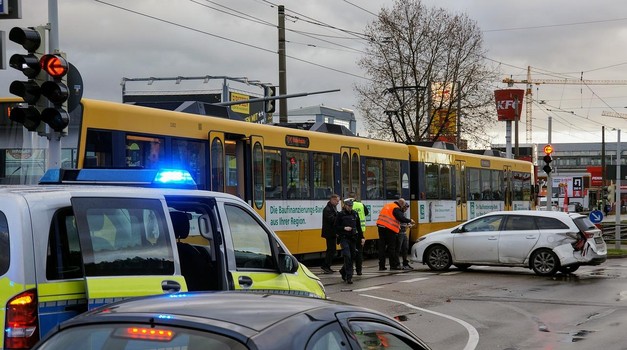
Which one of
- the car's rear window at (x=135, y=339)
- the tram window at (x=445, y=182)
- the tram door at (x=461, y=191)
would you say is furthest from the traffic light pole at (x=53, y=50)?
the tram door at (x=461, y=191)

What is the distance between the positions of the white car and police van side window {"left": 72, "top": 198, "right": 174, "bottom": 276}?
585 inches

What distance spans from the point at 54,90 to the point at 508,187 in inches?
1108

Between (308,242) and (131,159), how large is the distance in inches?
289

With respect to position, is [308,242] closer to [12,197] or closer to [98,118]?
[98,118]

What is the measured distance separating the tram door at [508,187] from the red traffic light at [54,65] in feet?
88.9

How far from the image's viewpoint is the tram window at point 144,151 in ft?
51.1

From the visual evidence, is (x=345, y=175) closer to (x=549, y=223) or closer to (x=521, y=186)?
(x=549, y=223)

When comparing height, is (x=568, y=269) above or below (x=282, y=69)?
below

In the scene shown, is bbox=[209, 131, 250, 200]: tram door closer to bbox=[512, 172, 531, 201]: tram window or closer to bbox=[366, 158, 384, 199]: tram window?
bbox=[366, 158, 384, 199]: tram window

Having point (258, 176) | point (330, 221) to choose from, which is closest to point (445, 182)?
point (330, 221)

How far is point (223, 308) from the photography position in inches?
149

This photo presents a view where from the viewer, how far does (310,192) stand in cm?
2198

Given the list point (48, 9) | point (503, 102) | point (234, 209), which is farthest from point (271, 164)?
point (503, 102)

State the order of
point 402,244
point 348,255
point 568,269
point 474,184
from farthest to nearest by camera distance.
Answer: point 474,184 → point 402,244 → point 568,269 → point 348,255
